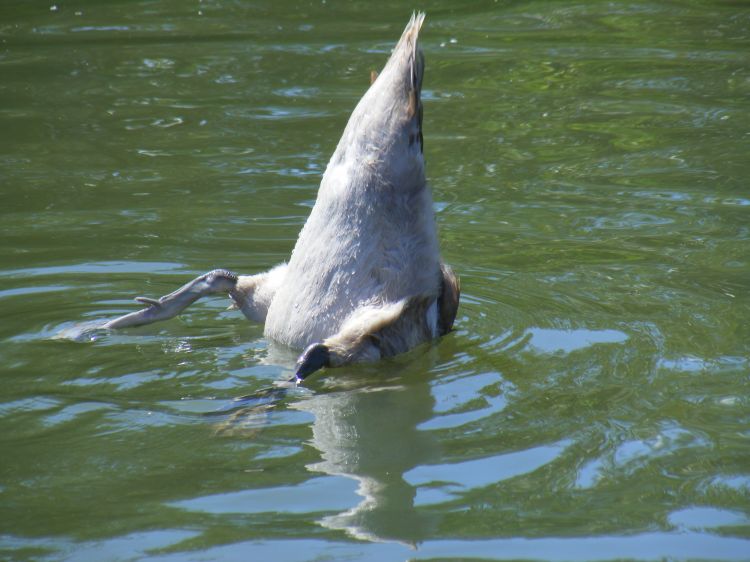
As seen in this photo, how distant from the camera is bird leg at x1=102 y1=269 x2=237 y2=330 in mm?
6012

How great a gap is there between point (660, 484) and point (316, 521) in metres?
1.21

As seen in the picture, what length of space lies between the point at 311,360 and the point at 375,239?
63cm

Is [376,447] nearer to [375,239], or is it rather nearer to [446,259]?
[375,239]

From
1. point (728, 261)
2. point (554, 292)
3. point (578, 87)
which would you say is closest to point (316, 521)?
point (554, 292)

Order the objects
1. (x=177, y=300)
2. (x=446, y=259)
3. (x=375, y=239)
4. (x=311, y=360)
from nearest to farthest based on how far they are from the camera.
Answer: (x=311, y=360), (x=375, y=239), (x=177, y=300), (x=446, y=259)

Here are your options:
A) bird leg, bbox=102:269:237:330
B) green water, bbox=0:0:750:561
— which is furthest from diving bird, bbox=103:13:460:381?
bird leg, bbox=102:269:237:330

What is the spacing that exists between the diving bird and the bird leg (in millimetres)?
612

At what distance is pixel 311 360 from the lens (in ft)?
17.0

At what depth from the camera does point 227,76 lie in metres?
10.7

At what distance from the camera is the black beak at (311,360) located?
5145 mm

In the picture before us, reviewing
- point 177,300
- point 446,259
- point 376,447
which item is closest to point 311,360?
point 376,447

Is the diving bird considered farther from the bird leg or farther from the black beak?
the bird leg

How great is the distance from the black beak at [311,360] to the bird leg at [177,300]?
103 centimetres

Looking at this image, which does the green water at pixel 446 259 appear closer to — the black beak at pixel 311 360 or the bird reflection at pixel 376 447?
the bird reflection at pixel 376 447
